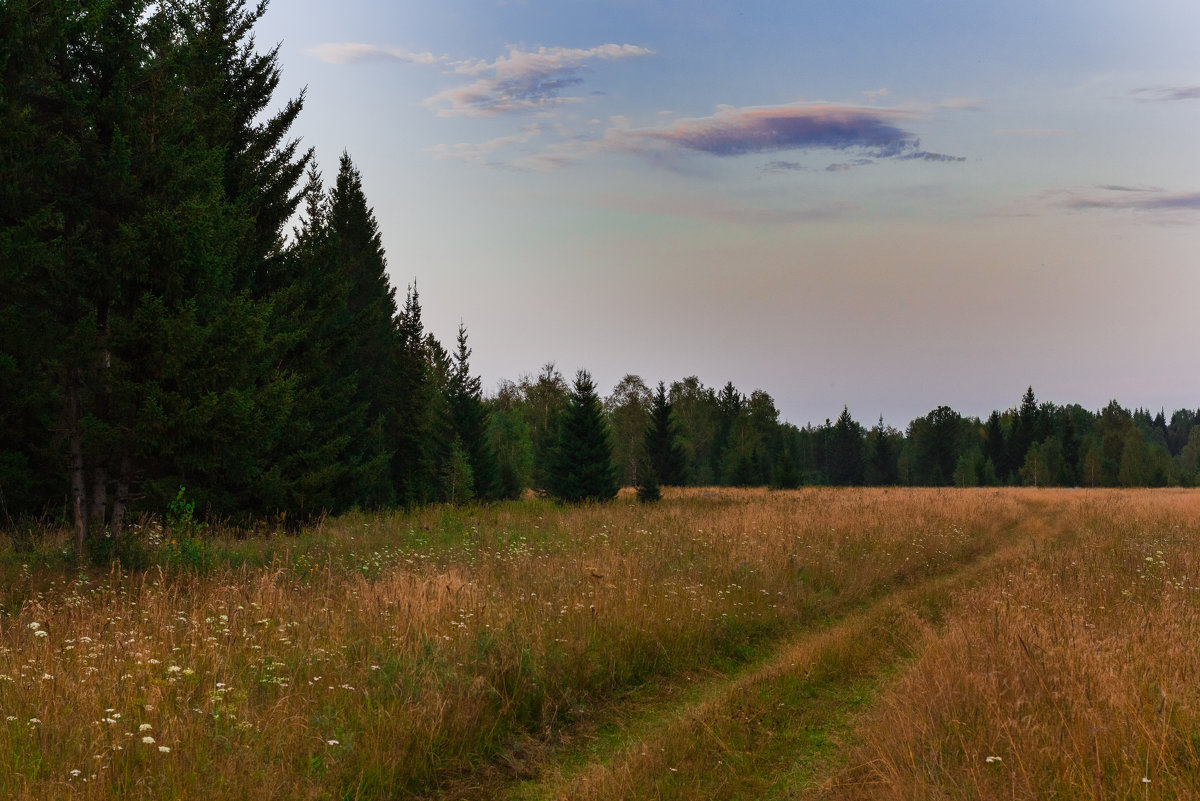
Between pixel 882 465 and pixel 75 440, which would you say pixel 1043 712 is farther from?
pixel 882 465

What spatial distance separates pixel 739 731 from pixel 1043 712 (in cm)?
227

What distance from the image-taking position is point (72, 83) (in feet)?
43.4

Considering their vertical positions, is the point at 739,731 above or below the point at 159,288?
below

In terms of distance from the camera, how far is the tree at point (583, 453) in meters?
35.0

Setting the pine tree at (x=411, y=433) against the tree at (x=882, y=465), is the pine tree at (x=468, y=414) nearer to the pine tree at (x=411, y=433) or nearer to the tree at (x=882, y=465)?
the pine tree at (x=411, y=433)

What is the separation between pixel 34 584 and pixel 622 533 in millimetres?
9035

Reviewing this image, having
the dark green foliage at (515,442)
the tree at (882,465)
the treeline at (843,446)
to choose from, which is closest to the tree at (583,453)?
the treeline at (843,446)

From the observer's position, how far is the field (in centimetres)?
459

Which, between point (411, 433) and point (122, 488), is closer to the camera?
point (122, 488)

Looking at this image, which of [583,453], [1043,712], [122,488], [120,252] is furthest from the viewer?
[583,453]

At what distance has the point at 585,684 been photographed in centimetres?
685

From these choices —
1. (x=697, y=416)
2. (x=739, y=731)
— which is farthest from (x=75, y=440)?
(x=697, y=416)

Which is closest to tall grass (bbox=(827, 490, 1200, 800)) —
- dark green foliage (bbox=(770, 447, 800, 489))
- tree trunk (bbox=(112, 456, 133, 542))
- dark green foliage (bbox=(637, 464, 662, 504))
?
tree trunk (bbox=(112, 456, 133, 542))

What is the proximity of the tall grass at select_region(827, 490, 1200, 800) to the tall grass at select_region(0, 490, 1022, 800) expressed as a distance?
2650 mm
